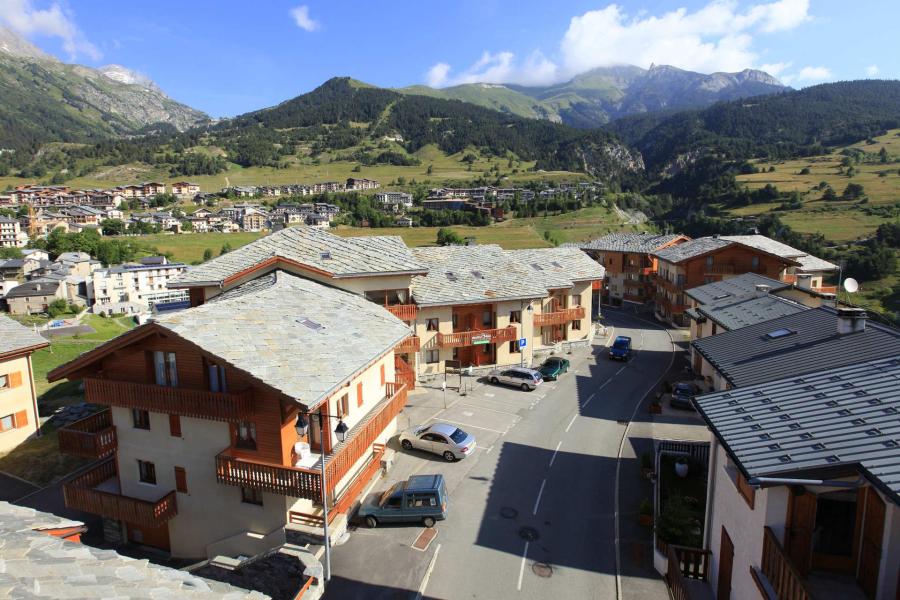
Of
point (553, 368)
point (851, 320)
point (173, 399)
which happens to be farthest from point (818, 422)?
point (553, 368)

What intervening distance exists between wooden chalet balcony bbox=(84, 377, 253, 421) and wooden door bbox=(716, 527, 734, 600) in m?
14.0

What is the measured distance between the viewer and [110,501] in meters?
17.9

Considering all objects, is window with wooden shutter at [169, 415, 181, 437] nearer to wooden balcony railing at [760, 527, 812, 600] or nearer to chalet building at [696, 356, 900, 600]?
chalet building at [696, 356, 900, 600]

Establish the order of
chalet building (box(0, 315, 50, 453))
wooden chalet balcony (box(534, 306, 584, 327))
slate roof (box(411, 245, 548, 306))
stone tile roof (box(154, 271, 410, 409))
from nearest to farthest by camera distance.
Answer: stone tile roof (box(154, 271, 410, 409)) < chalet building (box(0, 315, 50, 453)) < slate roof (box(411, 245, 548, 306)) < wooden chalet balcony (box(534, 306, 584, 327))

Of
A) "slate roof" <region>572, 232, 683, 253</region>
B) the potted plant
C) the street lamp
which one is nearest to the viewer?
the street lamp

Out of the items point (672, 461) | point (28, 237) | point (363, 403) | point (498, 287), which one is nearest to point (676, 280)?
point (498, 287)

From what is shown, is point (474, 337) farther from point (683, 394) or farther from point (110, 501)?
point (110, 501)

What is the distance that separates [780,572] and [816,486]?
1772 millimetres

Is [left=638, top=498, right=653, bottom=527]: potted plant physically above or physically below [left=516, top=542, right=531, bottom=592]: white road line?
above

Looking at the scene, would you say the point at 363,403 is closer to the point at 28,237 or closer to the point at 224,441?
the point at 224,441

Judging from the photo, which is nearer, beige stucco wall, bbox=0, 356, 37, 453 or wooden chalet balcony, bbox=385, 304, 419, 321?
beige stucco wall, bbox=0, 356, 37, 453

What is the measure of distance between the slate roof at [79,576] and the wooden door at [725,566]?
1138 centimetres

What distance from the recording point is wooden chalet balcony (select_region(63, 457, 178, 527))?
17078mm

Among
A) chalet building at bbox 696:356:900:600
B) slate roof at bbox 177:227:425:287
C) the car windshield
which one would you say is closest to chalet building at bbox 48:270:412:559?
the car windshield
